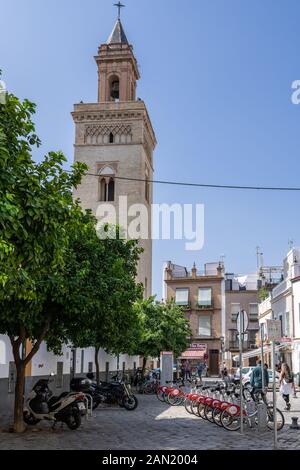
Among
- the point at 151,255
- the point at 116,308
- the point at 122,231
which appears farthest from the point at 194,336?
the point at 116,308

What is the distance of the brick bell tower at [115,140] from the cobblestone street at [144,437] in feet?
136

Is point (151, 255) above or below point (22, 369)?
above

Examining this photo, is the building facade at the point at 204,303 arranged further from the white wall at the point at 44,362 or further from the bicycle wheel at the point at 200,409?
the bicycle wheel at the point at 200,409

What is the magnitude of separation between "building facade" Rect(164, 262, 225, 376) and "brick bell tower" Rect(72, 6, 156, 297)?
9815 millimetres

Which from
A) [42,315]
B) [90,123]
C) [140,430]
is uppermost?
[90,123]

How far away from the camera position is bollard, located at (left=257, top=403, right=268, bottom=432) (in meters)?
14.4

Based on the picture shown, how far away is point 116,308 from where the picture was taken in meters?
16.4

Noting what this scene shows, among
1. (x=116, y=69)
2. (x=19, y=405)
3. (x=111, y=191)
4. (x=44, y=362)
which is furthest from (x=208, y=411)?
(x=116, y=69)

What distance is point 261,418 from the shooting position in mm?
14383

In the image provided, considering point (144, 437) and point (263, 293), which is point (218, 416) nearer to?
point (144, 437)

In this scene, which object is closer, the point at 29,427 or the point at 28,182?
the point at 28,182

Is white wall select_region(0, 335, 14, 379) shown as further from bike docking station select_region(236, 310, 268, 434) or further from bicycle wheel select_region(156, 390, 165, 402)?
bike docking station select_region(236, 310, 268, 434)
